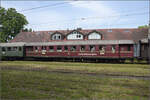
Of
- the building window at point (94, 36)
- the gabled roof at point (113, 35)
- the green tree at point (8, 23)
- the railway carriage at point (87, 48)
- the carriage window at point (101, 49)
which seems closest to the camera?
the railway carriage at point (87, 48)

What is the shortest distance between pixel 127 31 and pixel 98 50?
15731 millimetres

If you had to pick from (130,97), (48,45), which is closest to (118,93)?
(130,97)

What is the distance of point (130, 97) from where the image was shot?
6.28 meters

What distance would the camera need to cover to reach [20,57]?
90.4ft

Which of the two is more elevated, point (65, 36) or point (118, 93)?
point (65, 36)

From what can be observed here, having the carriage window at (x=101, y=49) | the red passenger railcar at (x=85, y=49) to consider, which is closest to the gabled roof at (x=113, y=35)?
the red passenger railcar at (x=85, y=49)

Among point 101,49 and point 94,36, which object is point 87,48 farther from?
point 94,36

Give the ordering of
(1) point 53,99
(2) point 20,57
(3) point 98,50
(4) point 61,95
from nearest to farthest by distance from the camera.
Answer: (1) point 53,99
(4) point 61,95
(3) point 98,50
(2) point 20,57

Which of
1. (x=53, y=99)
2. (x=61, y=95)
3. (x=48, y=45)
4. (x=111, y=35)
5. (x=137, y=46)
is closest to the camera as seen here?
(x=53, y=99)

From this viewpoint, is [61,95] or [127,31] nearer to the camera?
[61,95]

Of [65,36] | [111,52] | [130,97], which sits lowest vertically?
[130,97]

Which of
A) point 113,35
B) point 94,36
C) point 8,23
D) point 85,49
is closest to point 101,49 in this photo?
point 85,49

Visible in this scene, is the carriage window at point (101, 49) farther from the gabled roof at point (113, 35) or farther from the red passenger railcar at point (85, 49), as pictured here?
the gabled roof at point (113, 35)

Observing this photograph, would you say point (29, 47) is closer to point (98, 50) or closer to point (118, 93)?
point (98, 50)
